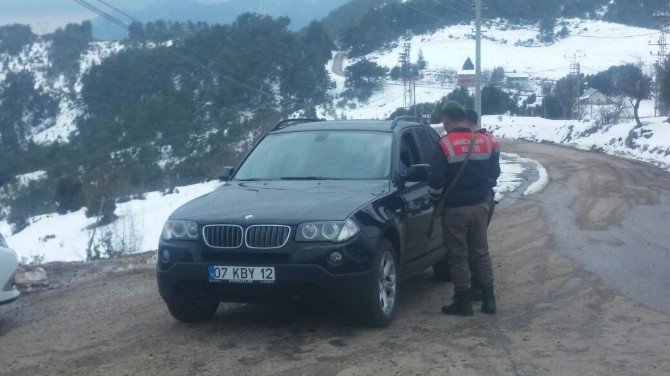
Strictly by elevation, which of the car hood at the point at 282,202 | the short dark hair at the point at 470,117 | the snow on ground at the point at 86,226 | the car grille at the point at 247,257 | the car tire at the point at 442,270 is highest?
the short dark hair at the point at 470,117

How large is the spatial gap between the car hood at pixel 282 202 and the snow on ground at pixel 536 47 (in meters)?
64.6

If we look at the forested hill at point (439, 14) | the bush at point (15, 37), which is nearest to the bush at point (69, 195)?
the bush at point (15, 37)

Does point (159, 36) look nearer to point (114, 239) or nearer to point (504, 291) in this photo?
point (114, 239)

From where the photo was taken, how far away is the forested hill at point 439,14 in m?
62.4

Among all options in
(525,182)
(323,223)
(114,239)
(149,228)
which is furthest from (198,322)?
(525,182)

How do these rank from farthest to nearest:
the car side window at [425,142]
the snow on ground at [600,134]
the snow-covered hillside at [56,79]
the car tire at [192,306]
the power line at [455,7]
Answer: the power line at [455,7] < the snow on ground at [600,134] < the snow-covered hillside at [56,79] < the car side window at [425,142] < the car tire at [192,306]

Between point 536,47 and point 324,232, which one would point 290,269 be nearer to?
point 324,232

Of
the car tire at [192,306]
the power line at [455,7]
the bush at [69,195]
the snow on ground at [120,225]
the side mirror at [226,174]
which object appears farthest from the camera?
the power line at [455,7]

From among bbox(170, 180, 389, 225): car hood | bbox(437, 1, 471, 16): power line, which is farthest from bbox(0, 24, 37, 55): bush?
bbox(437, 1, 471, 16): power line

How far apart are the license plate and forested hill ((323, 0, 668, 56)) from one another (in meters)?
46.2

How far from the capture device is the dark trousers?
7.48 meters

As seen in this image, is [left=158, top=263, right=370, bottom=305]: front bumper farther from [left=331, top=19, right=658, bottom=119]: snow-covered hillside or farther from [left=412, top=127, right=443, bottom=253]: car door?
[left=331, top=19, right=658, bottom=119]: snow-covered hillside

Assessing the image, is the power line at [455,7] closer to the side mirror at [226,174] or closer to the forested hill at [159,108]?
the forested hill at [159,108]

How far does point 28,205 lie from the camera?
2925 cm
